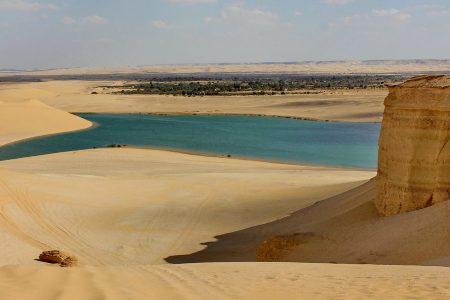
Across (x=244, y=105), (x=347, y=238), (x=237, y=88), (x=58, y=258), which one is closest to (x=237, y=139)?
(x=244, y=105)

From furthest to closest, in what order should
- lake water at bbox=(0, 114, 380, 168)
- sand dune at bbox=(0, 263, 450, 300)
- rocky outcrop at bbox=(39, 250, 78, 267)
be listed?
1. lake water at bbox=(0, 114, 380, 168)
2. rocky outcrop at bbox=(39, 250, 78, 267)
3. sand dune at bbox=(0, 263, 450, 300)

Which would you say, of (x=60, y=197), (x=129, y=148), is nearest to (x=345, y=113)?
(x=129, y=148)

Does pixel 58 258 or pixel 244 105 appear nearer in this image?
pixel 58 258

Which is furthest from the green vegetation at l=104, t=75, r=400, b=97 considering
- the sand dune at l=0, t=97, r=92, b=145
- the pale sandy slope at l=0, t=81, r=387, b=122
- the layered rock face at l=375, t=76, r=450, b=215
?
the layered rock face at l=375, t=76, r=450, b=215

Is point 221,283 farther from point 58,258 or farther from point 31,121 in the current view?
point 31,121

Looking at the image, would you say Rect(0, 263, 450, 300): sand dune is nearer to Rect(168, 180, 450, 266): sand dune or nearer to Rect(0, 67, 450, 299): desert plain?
Rect(0, 67, 450, 299): desert plain

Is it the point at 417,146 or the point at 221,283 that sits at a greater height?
the point at 417,146

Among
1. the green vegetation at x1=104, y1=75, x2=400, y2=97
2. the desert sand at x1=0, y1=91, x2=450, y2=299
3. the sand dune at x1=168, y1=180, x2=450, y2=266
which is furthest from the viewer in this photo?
the green vegetation at x1=104, y1=75, x2=400, y2=97
